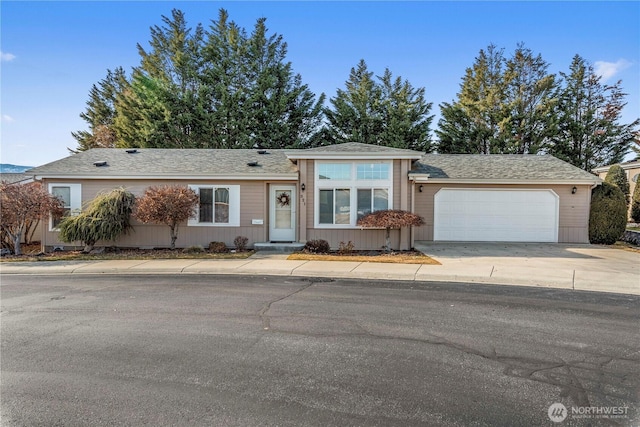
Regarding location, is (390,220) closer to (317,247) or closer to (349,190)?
(349,190)

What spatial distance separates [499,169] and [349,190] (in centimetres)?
789

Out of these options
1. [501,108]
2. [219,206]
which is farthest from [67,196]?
[501,108]

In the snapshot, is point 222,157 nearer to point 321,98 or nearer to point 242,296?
point 242,296

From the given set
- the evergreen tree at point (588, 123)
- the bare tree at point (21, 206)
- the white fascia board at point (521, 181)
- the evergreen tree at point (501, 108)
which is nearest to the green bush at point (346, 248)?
the white fascia board at point (521, 181)

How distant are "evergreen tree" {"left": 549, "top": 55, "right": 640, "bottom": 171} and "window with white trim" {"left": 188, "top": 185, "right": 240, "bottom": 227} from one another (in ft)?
88.8

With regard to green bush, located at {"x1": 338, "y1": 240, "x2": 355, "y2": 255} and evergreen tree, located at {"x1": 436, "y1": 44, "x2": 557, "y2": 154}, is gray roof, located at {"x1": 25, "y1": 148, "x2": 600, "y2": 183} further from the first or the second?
evergreen tree, located at {"x1": 436, "y1": 44, "x2": 557, "y2": 154}

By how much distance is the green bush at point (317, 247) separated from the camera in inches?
488

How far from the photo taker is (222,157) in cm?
1598

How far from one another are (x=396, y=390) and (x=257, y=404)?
1.33 meters

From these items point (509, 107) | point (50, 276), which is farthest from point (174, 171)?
point (509, 107)

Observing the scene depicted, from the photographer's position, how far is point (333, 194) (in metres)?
13.1

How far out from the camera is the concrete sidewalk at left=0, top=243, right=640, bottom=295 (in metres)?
8.38

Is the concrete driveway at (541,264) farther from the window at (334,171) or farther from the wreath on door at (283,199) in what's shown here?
the wreath on door at (283,199)

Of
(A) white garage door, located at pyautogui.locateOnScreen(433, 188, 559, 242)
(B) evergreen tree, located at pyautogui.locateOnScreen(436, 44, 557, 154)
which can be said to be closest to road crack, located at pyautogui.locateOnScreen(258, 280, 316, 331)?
(A) white garage door, located at pyautogui.locateOnScreen(433, 188, 559, 242)
